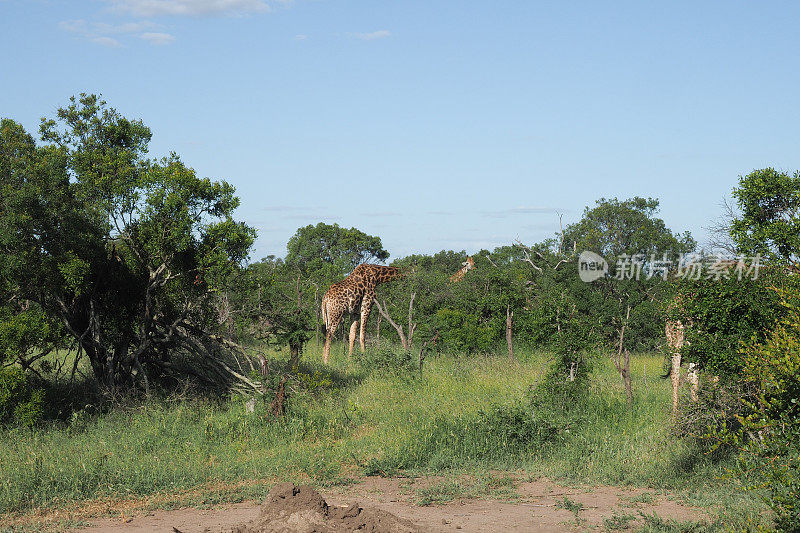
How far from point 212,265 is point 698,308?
6932mm

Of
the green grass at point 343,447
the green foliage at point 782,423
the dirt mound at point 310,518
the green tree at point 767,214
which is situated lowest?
the green grass at point 343,447

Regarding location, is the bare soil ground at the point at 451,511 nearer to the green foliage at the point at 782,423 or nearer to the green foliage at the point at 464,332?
the green foliage at the point at 782,423

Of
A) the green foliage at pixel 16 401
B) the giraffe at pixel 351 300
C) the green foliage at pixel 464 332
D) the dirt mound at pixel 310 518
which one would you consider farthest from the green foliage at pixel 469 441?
the giraffe at pixel 351 300

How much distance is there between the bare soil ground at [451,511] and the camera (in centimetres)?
650

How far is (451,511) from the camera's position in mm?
7488

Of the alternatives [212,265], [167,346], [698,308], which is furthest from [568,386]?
[167,346]

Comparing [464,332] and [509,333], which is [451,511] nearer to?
[509,333]

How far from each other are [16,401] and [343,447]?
4.39m

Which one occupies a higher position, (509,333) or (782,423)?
(782,423)

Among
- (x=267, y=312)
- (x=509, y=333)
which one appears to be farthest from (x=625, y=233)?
(x=267, y=312)

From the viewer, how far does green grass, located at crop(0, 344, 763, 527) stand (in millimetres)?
8117

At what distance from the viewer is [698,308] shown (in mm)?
8539

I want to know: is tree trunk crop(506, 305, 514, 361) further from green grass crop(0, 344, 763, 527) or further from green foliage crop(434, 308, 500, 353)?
green grass crop(0, 344, 763, 527)

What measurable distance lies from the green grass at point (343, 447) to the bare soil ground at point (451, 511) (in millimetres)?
313
